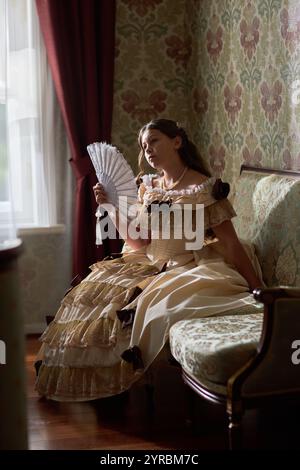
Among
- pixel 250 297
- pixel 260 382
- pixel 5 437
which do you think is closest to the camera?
pixel 5 437

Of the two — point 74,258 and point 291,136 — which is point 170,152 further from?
point 74,258

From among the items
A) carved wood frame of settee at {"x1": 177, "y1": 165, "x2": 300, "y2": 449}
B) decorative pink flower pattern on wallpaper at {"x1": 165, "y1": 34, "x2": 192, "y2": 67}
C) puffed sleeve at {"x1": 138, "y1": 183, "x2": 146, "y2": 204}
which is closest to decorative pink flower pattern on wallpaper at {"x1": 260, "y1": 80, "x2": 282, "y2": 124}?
puffed sleeve at {"x1": 138, "y1": 183, "x2": 146, "y2": 204}

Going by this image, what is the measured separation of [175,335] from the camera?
2705mm

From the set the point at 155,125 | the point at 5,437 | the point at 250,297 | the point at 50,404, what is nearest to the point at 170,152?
the point at 155,125

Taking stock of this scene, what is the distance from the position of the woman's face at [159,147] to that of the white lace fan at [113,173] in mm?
137

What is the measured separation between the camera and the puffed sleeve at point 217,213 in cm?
313

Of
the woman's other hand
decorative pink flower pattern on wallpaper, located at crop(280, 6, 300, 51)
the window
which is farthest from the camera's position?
the window

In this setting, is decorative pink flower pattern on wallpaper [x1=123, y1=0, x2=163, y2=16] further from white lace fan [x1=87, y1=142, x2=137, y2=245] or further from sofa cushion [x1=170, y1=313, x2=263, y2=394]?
sofa cushion [x1=170, y1=313, x2=263, y2=394]

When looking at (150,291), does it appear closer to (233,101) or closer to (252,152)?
(252,152)

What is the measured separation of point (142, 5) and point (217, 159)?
3.45 feet

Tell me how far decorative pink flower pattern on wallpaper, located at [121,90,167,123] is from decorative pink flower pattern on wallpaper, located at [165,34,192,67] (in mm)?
220

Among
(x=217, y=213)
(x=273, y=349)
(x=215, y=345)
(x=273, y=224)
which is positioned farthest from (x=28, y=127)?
(x=273, y=349)

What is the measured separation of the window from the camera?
423cm

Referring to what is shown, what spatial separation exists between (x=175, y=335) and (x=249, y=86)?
1.55 m
